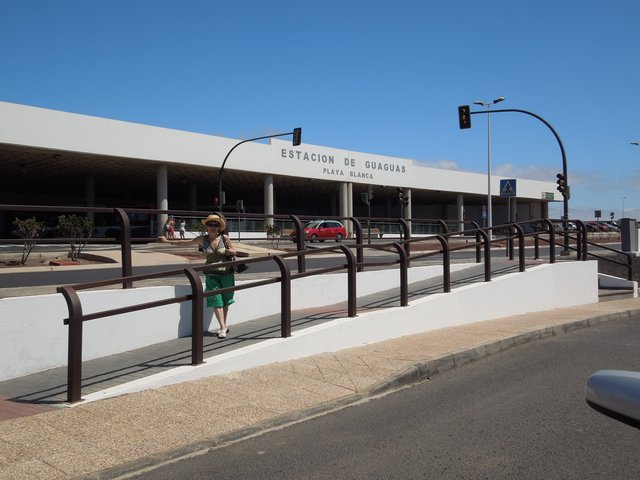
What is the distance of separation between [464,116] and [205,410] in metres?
24.5

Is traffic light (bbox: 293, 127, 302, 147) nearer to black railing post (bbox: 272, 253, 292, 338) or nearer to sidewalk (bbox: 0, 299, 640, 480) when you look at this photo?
sidewalk (bbox: 0, 299, 640, 480)

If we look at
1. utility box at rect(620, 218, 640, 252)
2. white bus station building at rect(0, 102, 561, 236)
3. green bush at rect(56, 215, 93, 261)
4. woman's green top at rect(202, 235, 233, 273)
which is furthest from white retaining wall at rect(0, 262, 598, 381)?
white bus station building at rect(0, 102, 561, 236)

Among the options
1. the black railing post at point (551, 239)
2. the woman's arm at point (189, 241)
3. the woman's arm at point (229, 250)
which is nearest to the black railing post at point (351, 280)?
the woman's arm at point (229, 250)

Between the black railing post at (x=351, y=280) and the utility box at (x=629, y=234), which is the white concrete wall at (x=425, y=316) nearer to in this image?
the black railing post at (x=351, y=280)

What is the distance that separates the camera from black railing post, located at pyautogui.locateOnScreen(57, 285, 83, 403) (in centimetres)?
567

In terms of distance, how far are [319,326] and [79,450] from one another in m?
4.24

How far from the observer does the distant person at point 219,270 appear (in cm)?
805

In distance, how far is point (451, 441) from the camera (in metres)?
5.02

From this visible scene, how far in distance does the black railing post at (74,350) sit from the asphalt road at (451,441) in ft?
4.61

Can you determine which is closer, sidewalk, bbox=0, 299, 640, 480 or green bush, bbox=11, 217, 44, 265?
sidewalk, bbox=0, 299, 640, 480

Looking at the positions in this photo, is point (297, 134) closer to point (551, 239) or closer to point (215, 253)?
point (551, 239)

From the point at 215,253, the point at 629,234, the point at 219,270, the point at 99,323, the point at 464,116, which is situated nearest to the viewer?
the point at 99,323

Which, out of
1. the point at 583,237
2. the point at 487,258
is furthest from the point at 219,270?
the point at 583,237

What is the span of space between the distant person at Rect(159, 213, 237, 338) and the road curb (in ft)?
8.08
